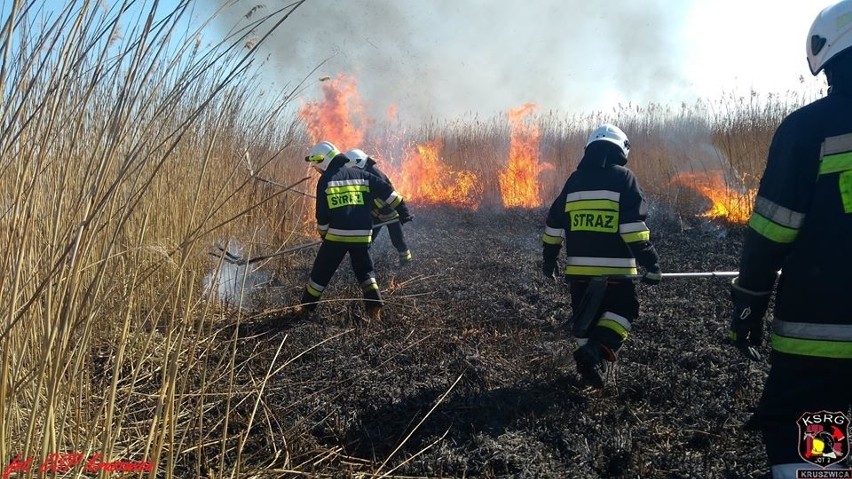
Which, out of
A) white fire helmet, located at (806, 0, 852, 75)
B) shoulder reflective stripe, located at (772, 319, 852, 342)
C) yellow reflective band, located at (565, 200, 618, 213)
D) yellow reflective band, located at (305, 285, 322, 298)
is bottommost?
yellow reflective band, located at (305, 285, 322, 298)

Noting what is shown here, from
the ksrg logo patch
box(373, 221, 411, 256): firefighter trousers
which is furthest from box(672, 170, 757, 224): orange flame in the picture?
the ksrg logo patch

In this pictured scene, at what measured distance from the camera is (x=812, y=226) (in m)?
1.94

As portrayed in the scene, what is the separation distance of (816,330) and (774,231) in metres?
0.36

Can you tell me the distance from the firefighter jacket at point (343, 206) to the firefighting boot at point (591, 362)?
2.44 meters

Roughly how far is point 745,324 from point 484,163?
12215 millimetres

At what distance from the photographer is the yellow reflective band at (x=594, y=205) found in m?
3.74

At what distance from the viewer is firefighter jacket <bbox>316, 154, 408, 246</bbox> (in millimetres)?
5312

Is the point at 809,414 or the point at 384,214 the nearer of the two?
the point at 809,414

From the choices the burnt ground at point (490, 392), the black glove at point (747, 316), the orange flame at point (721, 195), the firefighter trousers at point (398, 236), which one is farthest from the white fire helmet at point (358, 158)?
the orange flame at point (721, 195)

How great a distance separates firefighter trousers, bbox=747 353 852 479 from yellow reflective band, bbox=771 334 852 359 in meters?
0.02

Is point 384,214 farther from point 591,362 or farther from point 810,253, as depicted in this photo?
point 810,253

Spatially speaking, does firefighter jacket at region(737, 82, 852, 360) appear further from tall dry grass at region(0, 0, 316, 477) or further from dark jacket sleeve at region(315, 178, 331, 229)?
dark jacket sleeve at region(315, 178, 331, 229)

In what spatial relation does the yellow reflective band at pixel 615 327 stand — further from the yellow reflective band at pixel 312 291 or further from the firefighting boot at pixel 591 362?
the yellow reflective band at pixel 312 291

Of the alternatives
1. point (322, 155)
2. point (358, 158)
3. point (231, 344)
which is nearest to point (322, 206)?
point (322, 155)
